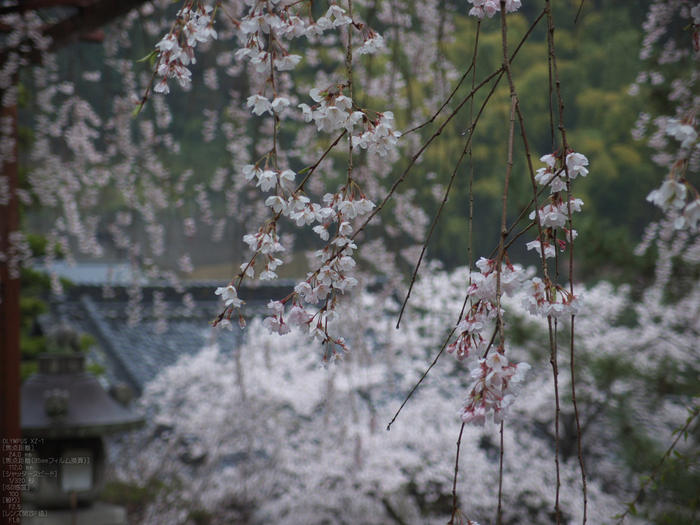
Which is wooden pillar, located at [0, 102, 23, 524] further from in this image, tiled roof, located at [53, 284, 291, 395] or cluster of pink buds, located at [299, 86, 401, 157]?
cluster of pink buds, located at [299, 86, 401, 157]

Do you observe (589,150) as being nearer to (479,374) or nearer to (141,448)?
(141,448)

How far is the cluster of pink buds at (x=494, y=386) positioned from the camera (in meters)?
0.52

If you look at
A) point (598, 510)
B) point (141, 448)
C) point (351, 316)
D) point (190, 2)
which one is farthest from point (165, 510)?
point (190, 2)

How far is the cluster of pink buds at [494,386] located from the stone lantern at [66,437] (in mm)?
2053

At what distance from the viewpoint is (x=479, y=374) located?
524mm

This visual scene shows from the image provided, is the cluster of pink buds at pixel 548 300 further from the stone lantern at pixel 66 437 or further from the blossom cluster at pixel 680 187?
the stone lantern at pixel 66 437

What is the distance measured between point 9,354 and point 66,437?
0.43 metres

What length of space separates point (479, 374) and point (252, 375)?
3463mm

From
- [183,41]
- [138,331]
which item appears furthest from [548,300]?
[138,331]

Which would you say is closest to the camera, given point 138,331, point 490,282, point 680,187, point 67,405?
point 680,187

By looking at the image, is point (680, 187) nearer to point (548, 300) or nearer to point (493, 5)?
point (548, 300)

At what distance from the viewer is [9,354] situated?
2.28m

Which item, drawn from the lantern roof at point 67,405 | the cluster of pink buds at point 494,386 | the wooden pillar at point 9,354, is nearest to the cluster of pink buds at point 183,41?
the cluster of pink buds at point 494,386

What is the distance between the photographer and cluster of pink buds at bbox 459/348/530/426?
0.52 metres
